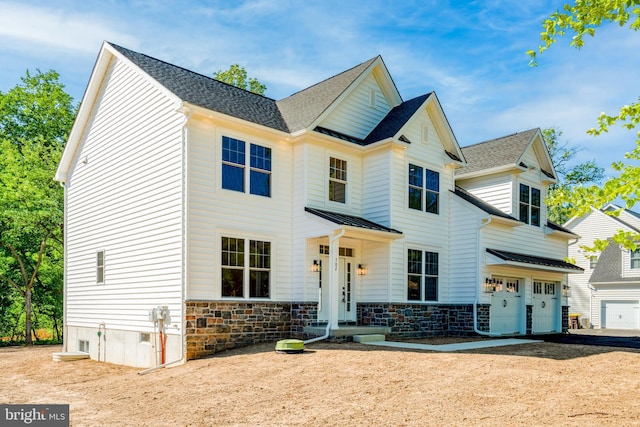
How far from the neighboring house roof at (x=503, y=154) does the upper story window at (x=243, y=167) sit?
9130 millimetres

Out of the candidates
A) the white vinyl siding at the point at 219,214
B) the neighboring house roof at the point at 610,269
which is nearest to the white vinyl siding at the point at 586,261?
the neighboring house roof at the point at 610,269

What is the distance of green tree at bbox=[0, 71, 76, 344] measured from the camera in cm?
→ 2416

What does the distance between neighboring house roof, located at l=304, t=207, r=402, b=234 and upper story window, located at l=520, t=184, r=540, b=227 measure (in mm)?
6882

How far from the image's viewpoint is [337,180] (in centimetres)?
1645

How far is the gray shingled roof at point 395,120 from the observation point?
55.2ft

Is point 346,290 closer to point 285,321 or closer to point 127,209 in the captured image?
point 285,321

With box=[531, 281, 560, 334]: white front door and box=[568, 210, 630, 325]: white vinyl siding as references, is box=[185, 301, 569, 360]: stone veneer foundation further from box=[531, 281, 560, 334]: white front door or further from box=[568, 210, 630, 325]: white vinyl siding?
box=[568, 210, 630, 325]: white vinyl siding

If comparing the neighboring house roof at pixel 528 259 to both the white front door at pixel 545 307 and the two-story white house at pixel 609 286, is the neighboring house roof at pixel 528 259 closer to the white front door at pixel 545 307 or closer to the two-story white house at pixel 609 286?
the white front door at pixel 545 307

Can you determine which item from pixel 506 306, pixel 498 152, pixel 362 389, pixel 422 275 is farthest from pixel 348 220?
pixel 498 152

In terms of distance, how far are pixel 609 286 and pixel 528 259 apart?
48.8 ft

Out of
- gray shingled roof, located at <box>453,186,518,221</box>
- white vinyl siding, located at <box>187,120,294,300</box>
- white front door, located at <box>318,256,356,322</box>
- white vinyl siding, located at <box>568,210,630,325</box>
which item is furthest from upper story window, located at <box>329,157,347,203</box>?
white vinyl siding, located at <box>568,210,630,325</box>

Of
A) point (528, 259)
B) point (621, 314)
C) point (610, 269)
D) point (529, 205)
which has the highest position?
point (529, 205)

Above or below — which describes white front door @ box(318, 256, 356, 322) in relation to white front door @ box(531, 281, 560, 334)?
above

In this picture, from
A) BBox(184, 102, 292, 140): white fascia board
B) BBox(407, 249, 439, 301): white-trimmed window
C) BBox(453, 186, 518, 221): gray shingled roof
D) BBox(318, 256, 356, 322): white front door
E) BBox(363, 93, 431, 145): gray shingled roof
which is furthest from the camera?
BBox(453, 186, 518, 221): gray shingled roof
